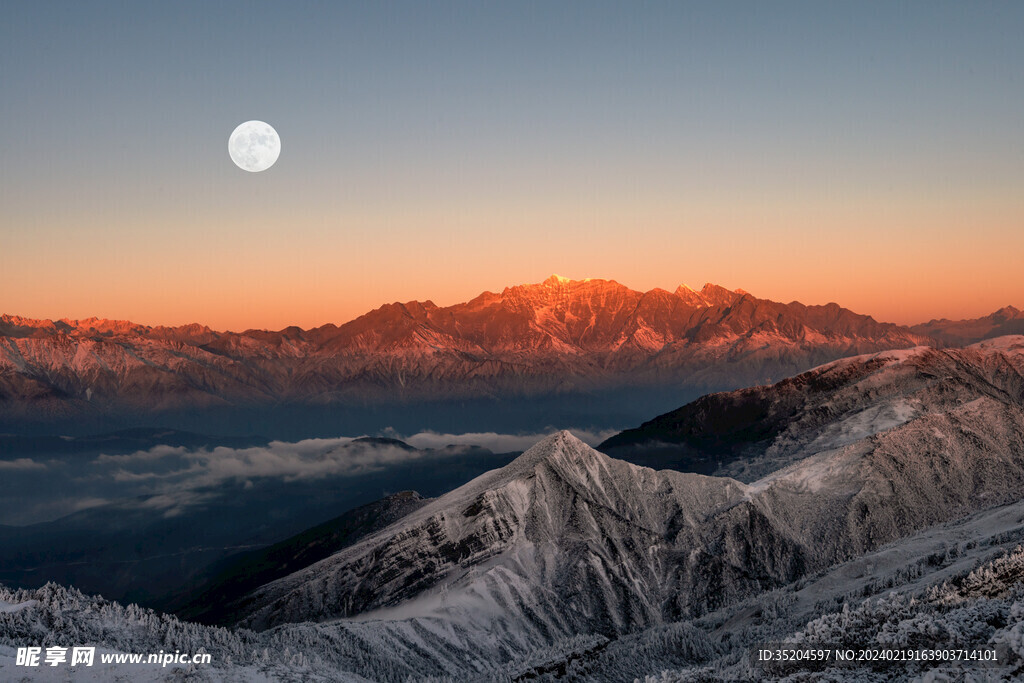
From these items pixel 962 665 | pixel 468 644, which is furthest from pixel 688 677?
pixel 468 644

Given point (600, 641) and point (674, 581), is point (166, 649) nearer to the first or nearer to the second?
point (600, 641)

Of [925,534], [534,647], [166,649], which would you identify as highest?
[166,649]

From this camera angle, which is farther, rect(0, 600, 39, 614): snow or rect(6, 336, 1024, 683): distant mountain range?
rect(0, 600, 39, 614): snow

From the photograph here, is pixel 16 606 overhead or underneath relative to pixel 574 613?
overhead

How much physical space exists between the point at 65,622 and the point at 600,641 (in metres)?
72.0

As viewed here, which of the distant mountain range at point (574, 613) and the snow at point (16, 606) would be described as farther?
the snow at point (16, 606)

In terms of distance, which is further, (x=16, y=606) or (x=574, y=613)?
(x=574, y=613)

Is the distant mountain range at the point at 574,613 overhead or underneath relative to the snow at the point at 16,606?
underneath

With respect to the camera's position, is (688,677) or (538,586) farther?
(538,586)

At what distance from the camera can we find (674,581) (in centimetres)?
19712

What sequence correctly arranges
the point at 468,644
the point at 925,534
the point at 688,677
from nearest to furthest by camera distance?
the point at 688,677 < the point at 468,644 < the point at 925,534

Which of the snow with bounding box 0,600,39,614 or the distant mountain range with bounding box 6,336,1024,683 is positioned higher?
the snow with bounding box 0,600,39,614

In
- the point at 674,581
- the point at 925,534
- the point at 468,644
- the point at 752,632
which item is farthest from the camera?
the point at 674,581

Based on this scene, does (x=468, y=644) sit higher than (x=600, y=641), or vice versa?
(x=600, y=641)
